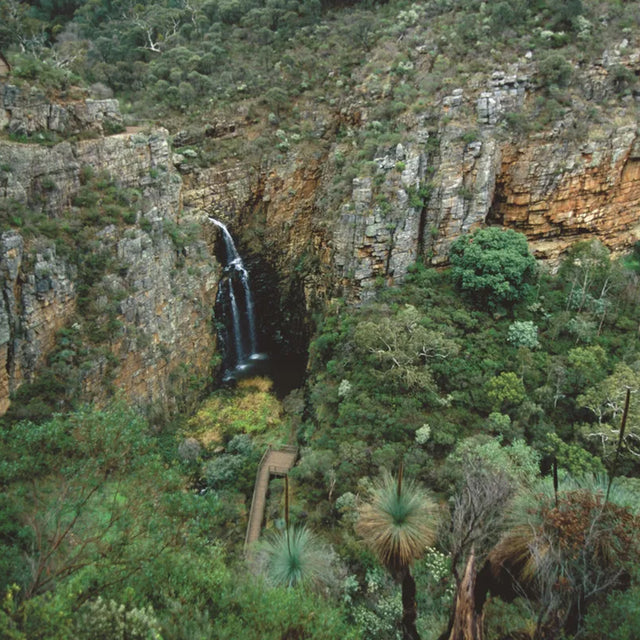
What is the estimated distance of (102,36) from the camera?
37.2 meters

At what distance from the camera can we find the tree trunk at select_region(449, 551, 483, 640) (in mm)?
8609

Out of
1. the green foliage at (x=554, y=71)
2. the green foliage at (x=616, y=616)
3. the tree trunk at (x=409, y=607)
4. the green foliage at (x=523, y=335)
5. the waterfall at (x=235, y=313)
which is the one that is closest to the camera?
the green foliage at (x=616, y=616)

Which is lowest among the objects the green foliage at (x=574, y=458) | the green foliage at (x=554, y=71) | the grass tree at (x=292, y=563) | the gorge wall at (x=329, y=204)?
the green foliage at (x=574, y=458)

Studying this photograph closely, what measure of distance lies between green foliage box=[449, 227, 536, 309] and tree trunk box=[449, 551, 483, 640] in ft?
50.9

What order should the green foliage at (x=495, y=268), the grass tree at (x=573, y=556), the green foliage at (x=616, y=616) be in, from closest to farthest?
the green foliage at (x=616, y=616), the grass tree at (x=573, y=556), the green foliage at (x=495, y=268)

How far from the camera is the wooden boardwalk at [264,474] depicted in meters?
19.2

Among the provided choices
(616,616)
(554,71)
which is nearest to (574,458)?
(616,616)

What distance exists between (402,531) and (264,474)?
43.7 feet

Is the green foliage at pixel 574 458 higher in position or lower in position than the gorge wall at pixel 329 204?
lower

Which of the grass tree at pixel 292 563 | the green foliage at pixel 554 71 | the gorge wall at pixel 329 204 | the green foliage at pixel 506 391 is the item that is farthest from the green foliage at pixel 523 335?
the grass tree at pixel 292 563

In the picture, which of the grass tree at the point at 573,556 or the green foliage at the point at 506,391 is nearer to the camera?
the grass tree at the point at 573,556

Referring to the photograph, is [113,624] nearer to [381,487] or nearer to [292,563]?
[292,563]

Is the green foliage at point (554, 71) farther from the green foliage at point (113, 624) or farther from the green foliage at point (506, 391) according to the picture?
the green foliage at point (113, 624)

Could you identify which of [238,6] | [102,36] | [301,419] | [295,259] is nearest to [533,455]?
[301,419]
